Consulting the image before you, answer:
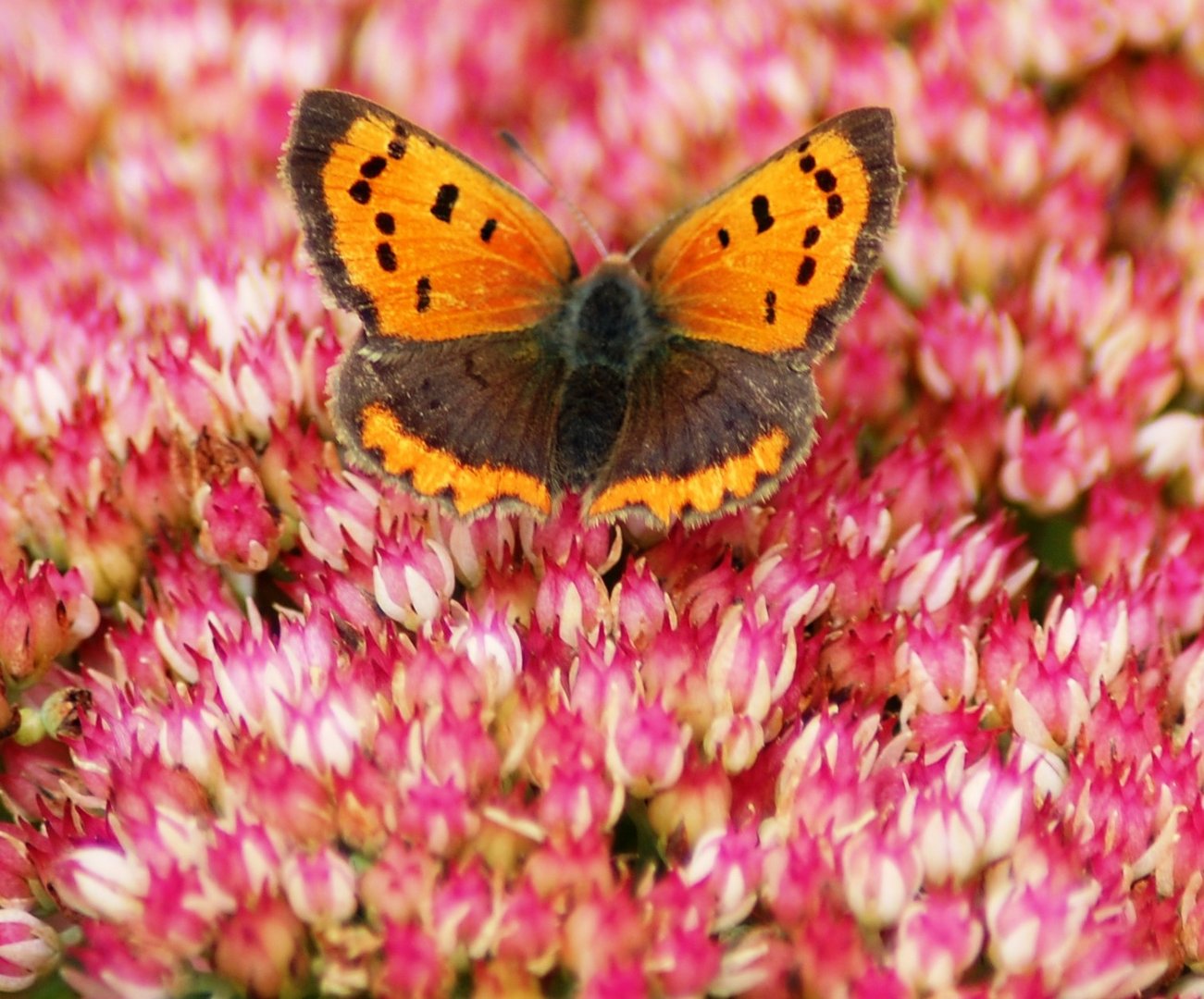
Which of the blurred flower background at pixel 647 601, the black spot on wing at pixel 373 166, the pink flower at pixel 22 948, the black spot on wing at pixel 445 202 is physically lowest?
the pink flower at pixel 22 948

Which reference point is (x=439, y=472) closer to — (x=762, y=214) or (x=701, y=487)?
(x=701, y=487)

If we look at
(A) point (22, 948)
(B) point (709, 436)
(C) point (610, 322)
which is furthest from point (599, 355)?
(A) point (22, 948)

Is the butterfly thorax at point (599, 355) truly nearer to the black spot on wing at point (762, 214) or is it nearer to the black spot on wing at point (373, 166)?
the black spot on wing at point (762, 214)

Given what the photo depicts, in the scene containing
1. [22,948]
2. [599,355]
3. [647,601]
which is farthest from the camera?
[599,355]

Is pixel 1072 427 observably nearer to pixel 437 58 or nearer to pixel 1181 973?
pixel 1181 973

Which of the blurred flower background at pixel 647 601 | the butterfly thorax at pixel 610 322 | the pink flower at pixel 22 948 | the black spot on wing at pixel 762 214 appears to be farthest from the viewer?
the butterfly thorax at pixel 610 322

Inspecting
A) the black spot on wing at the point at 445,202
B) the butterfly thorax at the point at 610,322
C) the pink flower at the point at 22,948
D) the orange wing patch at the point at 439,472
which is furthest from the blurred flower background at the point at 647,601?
the black spot on wing at the point at 445,202

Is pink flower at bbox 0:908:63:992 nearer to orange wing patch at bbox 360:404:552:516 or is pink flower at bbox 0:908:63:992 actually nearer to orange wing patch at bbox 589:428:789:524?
orange wing patch at bbox 360:404:552:516

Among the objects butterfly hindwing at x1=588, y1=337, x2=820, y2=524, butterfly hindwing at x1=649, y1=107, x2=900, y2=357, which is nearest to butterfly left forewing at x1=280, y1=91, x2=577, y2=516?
butterfly hindwing at x1=588, y1=337, x2=820, y2=524
